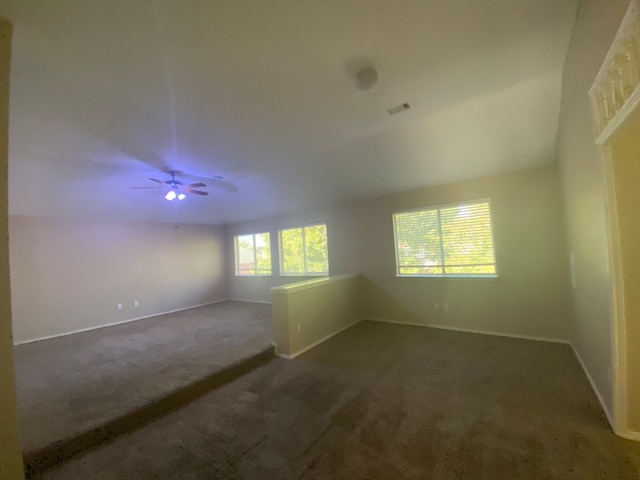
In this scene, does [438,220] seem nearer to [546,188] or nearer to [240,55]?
[546,188]

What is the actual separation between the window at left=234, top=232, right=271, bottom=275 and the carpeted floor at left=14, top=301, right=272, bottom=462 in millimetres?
1972

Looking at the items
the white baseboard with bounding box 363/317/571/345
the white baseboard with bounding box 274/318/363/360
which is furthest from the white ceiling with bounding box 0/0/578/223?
the white baseboard with bounding box 274/318/363/360

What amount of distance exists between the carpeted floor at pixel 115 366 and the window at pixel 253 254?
1.97 meters

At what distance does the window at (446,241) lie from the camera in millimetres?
4387

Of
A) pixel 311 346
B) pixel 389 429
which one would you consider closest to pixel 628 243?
pixel 389 429

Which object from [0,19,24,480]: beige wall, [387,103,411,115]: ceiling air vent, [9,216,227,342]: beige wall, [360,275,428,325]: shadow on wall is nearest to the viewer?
[0,19,24,480]: beige wall

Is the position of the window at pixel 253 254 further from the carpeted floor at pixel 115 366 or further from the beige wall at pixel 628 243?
the beige wall at pixel 628 243

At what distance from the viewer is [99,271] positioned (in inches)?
224

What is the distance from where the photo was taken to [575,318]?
3.34 m

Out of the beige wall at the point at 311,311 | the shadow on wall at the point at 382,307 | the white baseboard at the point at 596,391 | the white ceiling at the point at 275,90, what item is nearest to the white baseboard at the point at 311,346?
the beige wall at the point at 311,311

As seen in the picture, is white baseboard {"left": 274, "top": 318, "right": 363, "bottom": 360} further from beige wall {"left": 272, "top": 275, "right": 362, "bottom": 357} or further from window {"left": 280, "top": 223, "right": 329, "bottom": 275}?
window {"left": 280, "top": 223, "right": 329, "bottom": 275}

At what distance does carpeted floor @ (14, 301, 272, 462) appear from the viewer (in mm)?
2389

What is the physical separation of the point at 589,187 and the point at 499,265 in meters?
2.25

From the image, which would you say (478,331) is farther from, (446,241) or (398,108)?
(398,108)
